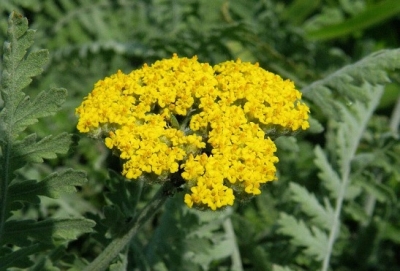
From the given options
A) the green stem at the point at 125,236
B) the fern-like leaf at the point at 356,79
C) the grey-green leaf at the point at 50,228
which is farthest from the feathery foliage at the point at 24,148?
the fern-like leaf at the point at 356,79

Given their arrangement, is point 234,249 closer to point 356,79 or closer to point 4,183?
point 356,79

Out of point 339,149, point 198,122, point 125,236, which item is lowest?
point 125,236

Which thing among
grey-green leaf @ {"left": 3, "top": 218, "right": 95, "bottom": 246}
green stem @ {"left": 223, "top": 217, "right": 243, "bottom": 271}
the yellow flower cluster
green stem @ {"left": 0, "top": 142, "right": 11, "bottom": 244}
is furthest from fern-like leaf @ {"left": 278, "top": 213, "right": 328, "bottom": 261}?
green stem @ {"left": 0, "top": 142, "right": 11, "bottom": 244}

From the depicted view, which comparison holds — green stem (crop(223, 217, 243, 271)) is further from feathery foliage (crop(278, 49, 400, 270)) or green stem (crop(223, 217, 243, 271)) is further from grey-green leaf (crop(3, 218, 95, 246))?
grey-green leaf (crop(3, 218, 95, 246))

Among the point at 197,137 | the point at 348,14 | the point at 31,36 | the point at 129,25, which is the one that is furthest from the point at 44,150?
the point at 348,14

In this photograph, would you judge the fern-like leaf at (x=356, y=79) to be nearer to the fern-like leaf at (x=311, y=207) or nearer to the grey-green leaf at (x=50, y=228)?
the fern-like leaf at (x=311, y=207)

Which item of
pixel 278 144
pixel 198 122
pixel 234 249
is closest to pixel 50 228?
pixel 198 122

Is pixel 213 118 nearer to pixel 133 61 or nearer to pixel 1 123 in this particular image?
pixel 1 123
